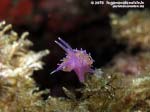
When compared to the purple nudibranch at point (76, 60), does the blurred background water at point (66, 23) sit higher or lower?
higher

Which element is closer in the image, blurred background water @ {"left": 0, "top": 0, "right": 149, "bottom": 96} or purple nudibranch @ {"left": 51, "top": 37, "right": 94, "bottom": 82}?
purple nudibranch @ {"left": 51, "top": 37, "right": 94, "bottom": 82}

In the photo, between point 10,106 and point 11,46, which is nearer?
point 10,106

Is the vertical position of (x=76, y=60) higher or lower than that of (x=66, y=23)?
lower

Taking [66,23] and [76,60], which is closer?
[76,60]

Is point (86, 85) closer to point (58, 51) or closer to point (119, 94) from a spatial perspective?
point (119, 94)

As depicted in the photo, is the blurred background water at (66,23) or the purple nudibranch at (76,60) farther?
the blurred background water at (66,23)

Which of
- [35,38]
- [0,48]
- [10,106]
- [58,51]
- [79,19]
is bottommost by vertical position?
[10,106]

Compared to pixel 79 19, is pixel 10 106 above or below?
below

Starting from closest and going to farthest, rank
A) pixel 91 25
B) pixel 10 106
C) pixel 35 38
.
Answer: pixel 10 106, pixel 35 38, pixel 91 25

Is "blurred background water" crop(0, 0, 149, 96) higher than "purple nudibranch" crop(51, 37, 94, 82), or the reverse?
"blurred background water" crop(0, 0, 149, 96)

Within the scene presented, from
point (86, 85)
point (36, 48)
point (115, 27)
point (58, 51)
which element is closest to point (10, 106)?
point (86, 85)

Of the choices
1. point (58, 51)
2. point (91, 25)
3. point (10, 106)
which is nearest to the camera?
point (10, 106)
